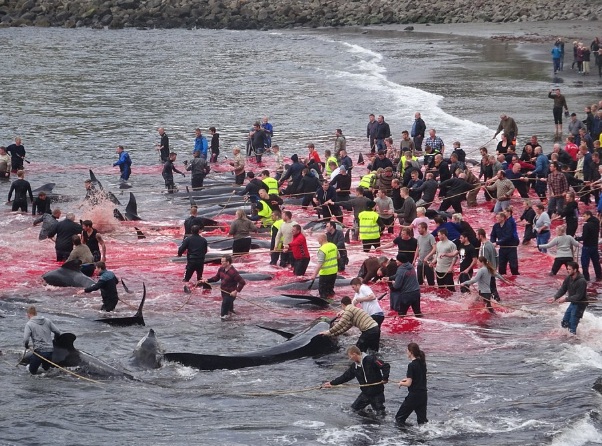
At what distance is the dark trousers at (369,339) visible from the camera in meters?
18.8

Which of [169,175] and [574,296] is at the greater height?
[574,296]

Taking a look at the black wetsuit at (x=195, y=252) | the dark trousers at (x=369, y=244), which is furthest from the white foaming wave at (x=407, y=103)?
the black wetsuit at (x=195, y=252)

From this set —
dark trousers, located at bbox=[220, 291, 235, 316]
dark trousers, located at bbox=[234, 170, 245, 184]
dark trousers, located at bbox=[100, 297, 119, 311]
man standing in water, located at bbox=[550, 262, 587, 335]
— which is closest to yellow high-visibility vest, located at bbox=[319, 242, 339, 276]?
dark trousers, located at bbox=[220, 291, 235, 316]

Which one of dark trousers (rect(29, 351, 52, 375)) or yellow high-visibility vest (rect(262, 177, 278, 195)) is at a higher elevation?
yellow high-visibility vest (rect(262, 177, 278, 195))

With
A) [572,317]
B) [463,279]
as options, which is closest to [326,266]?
[463,279]

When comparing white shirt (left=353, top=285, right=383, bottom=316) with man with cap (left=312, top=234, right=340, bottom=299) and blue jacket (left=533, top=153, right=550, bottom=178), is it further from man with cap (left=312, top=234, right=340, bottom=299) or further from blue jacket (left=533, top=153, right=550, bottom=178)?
blue jacket (left=533, top=153, right=550, bottom=178)

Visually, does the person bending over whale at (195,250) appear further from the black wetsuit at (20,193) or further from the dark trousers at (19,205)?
the dark trousers at (19,205)

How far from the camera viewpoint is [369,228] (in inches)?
1012

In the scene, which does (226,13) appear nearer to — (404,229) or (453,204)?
(453,204)

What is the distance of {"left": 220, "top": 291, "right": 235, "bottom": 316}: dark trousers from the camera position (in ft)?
72.5

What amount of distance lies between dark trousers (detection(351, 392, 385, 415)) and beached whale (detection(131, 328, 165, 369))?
4209 mm

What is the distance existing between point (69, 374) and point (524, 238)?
40.2 feet

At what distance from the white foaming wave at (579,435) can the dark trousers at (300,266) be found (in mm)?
9171

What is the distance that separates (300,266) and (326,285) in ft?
6.12
